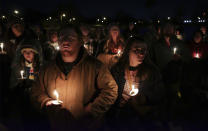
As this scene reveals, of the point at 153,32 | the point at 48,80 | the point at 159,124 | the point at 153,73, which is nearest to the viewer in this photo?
the point at 48,80

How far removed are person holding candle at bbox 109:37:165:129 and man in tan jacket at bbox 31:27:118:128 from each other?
0.42 meters

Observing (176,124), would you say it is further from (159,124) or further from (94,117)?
(94,117)

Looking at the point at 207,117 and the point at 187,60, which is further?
the point at 187,60

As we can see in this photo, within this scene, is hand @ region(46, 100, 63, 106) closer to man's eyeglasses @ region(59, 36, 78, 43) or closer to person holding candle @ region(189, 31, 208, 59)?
man's eyeglasses @ region(59, 36, 78, 43)

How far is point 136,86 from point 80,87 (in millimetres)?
1052

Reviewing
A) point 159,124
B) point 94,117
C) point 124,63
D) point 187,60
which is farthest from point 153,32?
point 94,117

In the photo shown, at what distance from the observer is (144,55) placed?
11.3 feet

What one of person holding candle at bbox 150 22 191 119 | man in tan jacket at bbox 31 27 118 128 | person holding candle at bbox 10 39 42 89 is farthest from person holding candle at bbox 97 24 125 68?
man in tan jacket at bbox 31 27 118 128

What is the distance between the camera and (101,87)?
9.41 feet

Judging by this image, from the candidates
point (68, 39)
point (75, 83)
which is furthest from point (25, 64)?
point (75, 83)

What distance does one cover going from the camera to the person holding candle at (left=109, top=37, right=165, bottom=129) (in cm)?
304

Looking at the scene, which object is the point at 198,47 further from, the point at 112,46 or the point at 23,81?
the point at 23,81

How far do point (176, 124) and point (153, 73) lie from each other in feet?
5.67

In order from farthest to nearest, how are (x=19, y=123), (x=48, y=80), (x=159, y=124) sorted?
(x=19, y=123), (x=159, y=124), (x=48, y=80)
